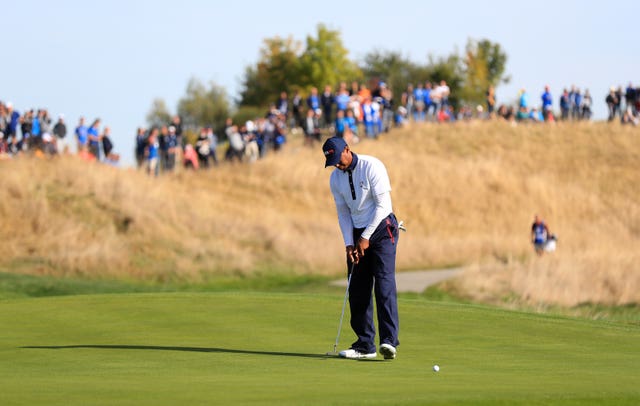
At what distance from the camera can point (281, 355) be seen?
11.2 m

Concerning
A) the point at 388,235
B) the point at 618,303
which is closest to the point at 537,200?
the point at 618,303

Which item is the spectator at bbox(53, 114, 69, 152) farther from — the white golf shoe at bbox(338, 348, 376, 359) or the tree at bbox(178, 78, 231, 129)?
the tree at bbox(178, 78, 231, 129)

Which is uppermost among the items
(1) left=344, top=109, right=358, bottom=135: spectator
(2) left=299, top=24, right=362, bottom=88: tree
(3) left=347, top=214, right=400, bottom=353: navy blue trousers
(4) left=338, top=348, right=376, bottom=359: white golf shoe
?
(2) left=299, top=24, right=362, bottom=88: tree

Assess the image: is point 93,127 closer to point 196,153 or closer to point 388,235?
point 196,153

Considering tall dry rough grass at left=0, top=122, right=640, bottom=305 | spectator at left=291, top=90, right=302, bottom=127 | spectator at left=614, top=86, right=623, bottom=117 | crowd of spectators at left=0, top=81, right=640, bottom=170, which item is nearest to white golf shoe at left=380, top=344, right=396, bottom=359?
tall dry rough grass at left=0, top=122, right=640, bottom=305

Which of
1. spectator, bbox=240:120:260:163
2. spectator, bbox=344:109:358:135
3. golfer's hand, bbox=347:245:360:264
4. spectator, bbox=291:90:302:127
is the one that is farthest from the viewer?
spectator, bbox=240:120:260:163

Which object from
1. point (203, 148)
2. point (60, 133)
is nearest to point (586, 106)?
point (203, 148)

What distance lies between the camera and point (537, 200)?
50875mm

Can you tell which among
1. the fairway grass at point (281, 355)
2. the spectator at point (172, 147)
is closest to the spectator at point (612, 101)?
the spectator at point (172, 147)

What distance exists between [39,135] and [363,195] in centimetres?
2937

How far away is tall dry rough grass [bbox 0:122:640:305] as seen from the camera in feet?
112

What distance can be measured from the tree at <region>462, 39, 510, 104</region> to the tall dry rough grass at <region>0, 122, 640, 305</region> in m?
36.2

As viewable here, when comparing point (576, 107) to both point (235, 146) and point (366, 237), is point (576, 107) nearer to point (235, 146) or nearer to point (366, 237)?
point (235, 146)

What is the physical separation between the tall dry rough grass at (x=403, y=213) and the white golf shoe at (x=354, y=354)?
59.0 feet
